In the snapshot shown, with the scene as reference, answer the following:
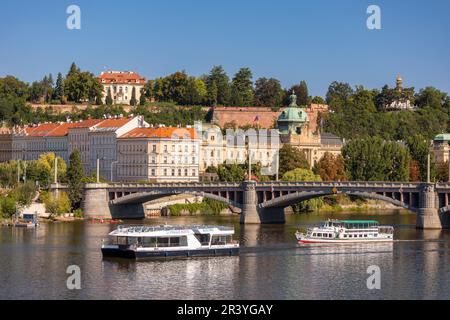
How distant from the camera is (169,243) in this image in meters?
85.6

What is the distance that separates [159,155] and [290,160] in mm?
17635

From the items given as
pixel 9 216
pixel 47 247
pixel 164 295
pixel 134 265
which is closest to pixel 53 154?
pixel 9 216

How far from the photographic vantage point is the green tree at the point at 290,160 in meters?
155

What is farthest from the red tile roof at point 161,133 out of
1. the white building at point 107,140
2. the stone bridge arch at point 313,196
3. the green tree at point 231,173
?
the stone bridge arch at point 313,196

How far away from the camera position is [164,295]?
6831 centimetres

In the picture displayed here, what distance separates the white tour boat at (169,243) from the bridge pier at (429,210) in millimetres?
24422

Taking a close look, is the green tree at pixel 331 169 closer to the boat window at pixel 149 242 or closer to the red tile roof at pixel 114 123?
the red tile roof at pixel 114 123

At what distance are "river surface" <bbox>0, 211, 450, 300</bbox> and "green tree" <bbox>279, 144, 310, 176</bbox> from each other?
5210cm

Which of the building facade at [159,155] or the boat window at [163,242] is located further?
the building facade at [159,155]

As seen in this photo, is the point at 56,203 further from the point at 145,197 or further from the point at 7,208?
the point at 145,197

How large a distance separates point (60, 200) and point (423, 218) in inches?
1337

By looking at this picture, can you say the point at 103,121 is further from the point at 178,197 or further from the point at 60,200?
the point at 60,200

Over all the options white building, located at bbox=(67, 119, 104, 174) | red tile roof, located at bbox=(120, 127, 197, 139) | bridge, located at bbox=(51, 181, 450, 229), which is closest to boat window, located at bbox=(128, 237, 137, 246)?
bridge, located at bbox=(51, 181, 450, 229)

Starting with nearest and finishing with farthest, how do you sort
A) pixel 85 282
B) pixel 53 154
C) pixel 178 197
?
1. pixel 85 282
2. pixel 178 197
3. pixel 53 154
